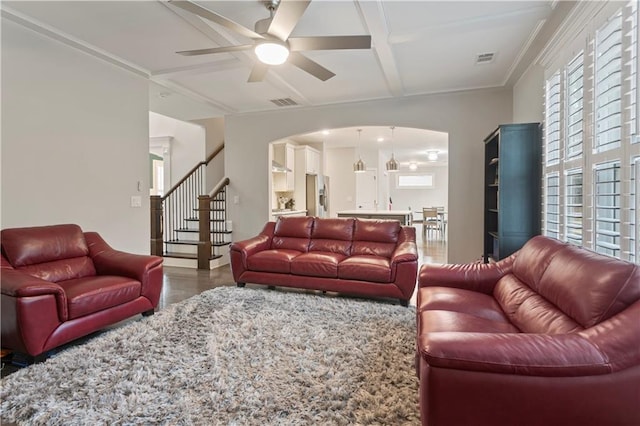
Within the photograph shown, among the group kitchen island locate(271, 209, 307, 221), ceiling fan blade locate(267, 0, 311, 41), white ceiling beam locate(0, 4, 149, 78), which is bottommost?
kitchen island locate(271, 209, 307, 221)

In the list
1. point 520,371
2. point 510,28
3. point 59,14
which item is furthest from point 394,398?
point 59,14

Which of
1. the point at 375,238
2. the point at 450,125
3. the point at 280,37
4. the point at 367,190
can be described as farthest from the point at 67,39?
the point at 367,190

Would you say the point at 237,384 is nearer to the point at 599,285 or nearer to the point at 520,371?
the point at 520,371

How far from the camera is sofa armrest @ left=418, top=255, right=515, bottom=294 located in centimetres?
271

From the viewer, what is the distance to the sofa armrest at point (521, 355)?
1266mm

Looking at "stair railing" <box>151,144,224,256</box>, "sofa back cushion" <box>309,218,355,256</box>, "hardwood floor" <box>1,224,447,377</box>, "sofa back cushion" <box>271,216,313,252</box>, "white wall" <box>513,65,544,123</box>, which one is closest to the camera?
"white wall" <box>513,65,544,123</box>

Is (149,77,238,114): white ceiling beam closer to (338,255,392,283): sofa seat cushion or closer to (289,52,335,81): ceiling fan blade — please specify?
(289,52,335,81): ceiling fan blade

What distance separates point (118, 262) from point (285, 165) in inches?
186

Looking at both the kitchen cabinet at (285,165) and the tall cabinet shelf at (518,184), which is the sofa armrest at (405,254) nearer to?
the tall cabinet shelf at (518,184)

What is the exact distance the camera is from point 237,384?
205cm

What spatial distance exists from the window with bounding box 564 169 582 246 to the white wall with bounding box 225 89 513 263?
1.99 m

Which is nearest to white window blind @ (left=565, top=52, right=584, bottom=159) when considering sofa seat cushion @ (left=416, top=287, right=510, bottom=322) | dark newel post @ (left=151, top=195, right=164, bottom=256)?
sofa seat cushion @ (left=416, top=287, right=510, bottom=322)

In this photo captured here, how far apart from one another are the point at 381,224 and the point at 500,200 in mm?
1503

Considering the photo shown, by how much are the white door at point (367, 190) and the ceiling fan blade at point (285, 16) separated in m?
7.46
